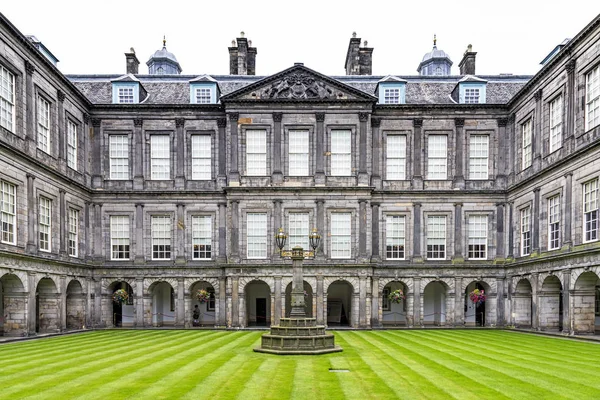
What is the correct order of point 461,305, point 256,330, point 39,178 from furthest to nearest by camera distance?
point 461,305 → point 256,330 → point 39,178

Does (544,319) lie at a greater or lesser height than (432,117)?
lesser

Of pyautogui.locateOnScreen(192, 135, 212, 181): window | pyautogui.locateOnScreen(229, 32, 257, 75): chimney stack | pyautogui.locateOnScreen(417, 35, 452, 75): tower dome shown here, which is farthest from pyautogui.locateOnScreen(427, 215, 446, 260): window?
Answer: pyautogui.locateOnScreen(417, 35, 452, 75): tower dome

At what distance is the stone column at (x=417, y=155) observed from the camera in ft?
115

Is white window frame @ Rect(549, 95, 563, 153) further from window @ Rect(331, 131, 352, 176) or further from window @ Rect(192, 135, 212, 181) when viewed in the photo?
window @ Rect(192, 135, 212, 181)

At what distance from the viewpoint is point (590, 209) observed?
24531mm

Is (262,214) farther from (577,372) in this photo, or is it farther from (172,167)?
(577,372)

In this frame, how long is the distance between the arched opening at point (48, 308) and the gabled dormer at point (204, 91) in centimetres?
1409

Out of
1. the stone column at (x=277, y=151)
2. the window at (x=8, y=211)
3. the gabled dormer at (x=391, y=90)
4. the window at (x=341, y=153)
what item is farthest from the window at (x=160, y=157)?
the gabled dormer at (x=391, y=90)

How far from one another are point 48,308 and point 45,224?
14.4 feet

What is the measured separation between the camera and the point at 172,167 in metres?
35.2

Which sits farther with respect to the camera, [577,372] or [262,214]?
[262,214]

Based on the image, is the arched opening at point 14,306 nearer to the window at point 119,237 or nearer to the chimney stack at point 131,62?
the window at point 119,237

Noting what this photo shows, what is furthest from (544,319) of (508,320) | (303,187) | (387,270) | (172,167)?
(172,167)

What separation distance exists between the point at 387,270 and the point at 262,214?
8386 millimetres
